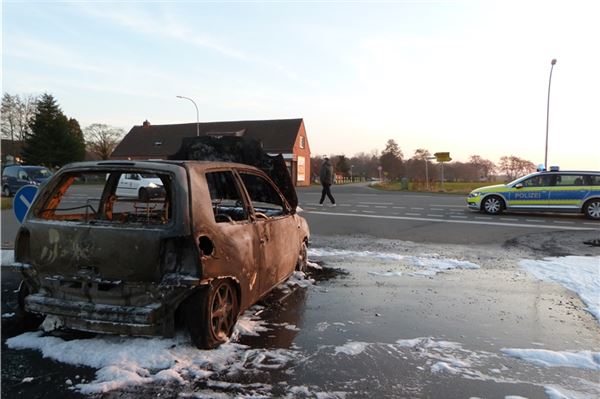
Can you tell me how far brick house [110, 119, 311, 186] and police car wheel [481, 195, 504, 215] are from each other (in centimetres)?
3278

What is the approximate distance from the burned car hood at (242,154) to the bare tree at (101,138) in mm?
65502

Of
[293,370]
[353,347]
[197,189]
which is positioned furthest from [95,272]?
[353,347]

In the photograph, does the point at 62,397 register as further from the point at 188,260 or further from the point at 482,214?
the point at 482,214

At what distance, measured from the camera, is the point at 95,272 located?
356cm

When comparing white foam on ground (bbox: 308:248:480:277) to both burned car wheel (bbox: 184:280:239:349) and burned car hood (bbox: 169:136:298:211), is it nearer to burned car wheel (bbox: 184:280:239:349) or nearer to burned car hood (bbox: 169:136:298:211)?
burned car hood (bbox: 169:136:298:211)

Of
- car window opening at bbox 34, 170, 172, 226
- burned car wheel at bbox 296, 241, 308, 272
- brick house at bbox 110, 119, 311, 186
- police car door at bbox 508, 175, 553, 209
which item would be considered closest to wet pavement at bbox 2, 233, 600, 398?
burned car wheel at bbox 296, 241, 308, 272

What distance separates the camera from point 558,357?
377 cm

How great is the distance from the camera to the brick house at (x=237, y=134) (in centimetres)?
4969

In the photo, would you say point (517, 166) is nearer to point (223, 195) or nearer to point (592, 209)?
point (592, 209)

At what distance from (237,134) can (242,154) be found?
4571 cm

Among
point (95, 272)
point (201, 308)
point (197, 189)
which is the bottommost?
point (201, 308)

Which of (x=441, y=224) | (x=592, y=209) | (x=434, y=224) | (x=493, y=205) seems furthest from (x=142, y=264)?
(x=592, y=209)

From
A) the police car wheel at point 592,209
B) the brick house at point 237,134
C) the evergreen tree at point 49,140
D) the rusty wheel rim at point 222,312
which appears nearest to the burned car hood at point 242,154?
the rusty wheel rim at point 222,312

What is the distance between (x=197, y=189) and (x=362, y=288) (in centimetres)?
315
